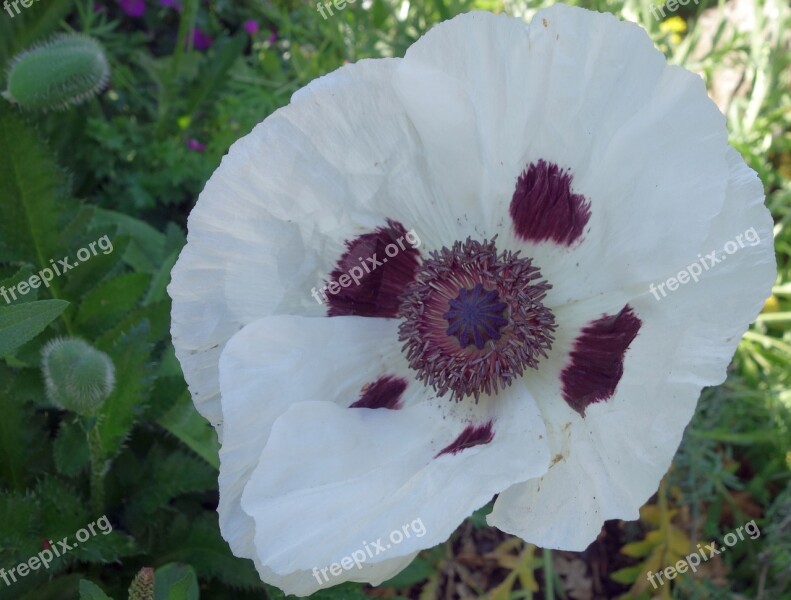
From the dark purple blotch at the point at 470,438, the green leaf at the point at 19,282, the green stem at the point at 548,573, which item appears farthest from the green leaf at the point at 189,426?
the green stem at the point at 548,573

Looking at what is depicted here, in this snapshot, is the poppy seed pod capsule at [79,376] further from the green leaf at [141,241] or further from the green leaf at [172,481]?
the green leaf at [141,241]

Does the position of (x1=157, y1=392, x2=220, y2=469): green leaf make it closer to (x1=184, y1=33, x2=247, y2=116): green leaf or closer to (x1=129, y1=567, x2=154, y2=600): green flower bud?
(x1=129, y1=567, x2=154, y2=600): green flower bud

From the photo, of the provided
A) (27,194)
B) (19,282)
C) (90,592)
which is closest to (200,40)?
(27,194)

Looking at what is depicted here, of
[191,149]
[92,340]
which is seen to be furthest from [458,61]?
[191,149]

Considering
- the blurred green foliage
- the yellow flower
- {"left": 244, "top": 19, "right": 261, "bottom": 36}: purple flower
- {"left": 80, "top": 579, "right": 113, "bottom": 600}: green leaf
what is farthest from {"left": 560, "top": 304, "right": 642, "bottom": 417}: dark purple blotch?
{"left": 244, "top": 19, "right": 261, "bottom": 36}: purple flower

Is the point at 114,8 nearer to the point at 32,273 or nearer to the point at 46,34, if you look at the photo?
the point at 46,34
